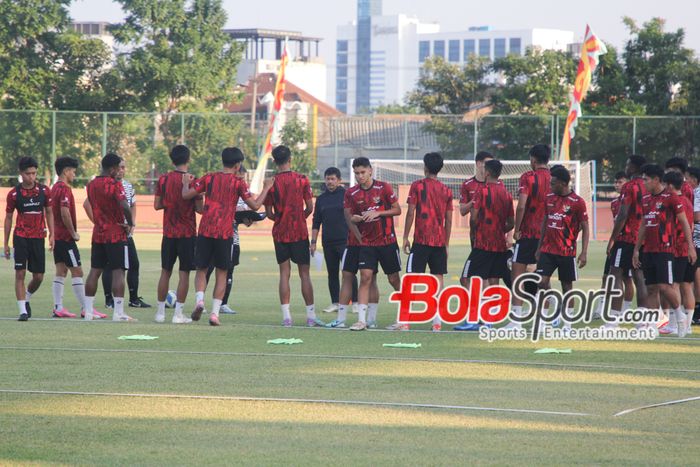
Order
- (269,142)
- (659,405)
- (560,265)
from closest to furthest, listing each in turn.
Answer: (659,405) → (560,265) → (269,142)

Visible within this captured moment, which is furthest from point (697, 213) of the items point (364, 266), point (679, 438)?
point (679, 438)

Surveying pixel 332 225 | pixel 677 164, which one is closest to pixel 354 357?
pixel 332 225

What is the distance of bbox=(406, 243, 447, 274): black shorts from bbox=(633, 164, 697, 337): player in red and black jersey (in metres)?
2.24

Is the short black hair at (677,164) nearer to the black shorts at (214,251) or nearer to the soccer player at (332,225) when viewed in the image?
the soccer player at (332,225)

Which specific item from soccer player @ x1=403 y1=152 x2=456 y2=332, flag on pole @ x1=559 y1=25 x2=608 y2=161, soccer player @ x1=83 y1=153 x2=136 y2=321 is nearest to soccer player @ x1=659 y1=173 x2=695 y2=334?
soccer player @ x1=403 y1=152 x2=456 y2=332

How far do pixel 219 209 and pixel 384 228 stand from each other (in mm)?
1941

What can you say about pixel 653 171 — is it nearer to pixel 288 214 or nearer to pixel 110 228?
pixel 288 214

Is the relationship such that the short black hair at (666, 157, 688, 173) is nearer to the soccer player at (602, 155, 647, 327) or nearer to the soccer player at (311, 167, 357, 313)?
the soccer player at (602, 155, 647, 327)

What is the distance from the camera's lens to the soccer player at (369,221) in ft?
42.9

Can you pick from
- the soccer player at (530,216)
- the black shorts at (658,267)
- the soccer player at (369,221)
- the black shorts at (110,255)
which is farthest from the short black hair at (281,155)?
the black shorts at (658,267)

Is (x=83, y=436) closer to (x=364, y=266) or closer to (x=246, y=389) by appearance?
(x=246, y=389)

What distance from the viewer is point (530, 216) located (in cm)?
1338

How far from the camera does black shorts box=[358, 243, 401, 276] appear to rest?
518 inches

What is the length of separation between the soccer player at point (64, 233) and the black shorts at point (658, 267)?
6633 millimetres
